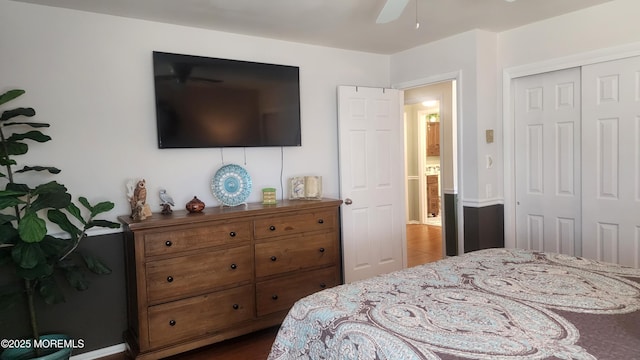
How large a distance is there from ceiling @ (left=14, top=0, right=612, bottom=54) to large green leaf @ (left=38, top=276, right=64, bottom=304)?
176 cm

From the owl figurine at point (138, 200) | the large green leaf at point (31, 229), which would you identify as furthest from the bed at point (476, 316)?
the owl figurine at point (138, 200)

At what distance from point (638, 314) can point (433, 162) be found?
6320 mm

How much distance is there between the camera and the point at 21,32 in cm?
266

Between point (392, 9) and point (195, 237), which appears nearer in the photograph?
point (392, 9)

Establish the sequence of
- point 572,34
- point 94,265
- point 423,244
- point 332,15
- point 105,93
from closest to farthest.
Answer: point 94,265
point 105,93
point 332,15
point 572,34
point 423,244

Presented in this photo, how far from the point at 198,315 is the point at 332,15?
235 cm

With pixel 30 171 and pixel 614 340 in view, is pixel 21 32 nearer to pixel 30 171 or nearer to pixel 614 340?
pixel 30 171

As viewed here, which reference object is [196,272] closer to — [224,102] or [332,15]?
[224,102]

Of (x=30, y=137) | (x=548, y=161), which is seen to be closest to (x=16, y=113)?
(x=30, y=137)

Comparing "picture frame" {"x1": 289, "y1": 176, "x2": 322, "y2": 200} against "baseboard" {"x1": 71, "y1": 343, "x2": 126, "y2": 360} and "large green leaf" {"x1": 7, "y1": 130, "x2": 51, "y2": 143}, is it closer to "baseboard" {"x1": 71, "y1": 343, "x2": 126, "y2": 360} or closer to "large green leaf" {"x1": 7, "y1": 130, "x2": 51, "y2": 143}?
"baseboard" {"x1": 71, "y1": 343, "x2": 126, "y2": 360}

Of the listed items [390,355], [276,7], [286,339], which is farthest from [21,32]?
[390,355]

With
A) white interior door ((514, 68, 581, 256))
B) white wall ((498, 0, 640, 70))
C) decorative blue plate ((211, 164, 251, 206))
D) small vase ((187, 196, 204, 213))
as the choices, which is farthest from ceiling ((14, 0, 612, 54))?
small vase ((187, 196, 204, 213))

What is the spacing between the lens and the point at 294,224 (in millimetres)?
3270

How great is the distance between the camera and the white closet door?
9.73 ft
